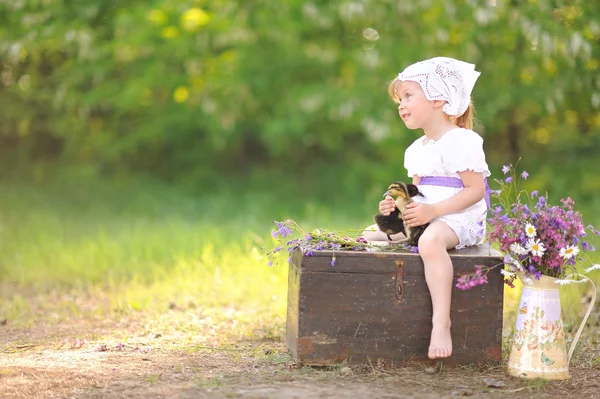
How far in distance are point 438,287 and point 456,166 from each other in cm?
55

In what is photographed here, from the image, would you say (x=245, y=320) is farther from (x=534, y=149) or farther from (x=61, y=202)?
(x=534, y=149)

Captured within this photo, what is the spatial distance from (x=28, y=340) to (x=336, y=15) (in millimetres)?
5698

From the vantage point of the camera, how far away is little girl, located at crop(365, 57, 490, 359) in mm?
3312

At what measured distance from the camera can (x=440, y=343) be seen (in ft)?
10.8

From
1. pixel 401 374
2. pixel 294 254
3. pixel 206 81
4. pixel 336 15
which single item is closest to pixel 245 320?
pixel 294 254

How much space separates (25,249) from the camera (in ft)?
22.6

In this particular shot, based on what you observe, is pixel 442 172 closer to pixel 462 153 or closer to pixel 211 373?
pixel 462 153

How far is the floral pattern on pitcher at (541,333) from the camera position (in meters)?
3.32

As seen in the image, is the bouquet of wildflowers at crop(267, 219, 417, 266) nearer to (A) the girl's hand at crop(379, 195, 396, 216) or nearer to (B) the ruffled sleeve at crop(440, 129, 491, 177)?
(A) the girl's hand at crop(379, 195, 396, 216)

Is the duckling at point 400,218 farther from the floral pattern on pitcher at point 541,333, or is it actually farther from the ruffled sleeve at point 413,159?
the floral pattern on pitcher at point 541,333

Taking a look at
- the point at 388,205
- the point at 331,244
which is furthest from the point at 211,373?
the point at 388,205

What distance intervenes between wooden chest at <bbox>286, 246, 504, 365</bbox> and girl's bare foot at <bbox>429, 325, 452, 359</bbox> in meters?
0.12

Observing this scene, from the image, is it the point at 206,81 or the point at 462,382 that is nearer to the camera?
the point at 462,382

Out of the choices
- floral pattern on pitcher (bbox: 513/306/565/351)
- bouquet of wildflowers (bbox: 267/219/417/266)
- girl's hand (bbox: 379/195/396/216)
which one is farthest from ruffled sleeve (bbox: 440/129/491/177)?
floral pattern on pitcher (bbox: 513/306/565/351)
